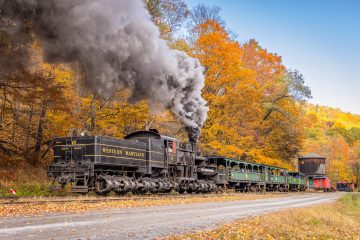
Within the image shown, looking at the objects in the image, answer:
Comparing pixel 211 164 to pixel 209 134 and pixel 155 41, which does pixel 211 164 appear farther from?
pixel 155 41

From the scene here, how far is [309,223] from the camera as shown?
39.6 feet

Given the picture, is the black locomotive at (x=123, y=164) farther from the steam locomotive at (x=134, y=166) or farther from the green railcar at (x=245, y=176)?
the green railcar at (x=245, y=176)

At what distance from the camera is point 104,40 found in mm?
A: 16469

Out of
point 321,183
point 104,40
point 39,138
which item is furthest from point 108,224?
point 321,183

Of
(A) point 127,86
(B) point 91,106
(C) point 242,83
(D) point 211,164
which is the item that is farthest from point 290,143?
(A) point 127,86

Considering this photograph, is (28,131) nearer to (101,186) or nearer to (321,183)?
(101,186)

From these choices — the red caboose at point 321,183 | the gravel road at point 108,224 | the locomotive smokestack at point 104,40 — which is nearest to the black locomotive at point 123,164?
the locomotive smokestack at point 104,40

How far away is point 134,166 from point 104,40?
7793 mm

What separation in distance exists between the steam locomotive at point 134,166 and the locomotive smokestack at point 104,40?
2603 mm

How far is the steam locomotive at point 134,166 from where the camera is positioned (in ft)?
64.4

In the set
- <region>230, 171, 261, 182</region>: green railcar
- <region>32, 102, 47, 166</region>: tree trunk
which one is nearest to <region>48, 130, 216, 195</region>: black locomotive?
<region>32, 102, 47, 166</region>: tree trunk

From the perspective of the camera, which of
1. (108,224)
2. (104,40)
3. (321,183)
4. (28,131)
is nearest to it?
(108,224)

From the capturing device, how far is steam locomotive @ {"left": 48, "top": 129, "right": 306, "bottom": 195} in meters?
19.6

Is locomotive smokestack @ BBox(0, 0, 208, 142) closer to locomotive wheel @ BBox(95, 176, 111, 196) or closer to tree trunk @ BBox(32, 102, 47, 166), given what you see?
locomotive wheel @ BBox(95, 176, 111, 196)
